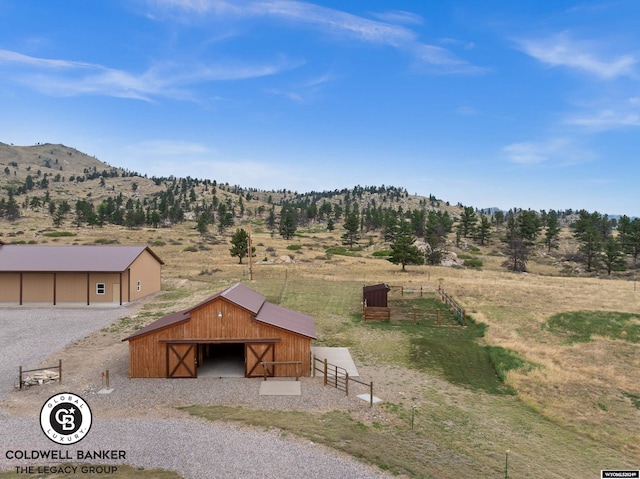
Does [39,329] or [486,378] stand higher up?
[39,329]

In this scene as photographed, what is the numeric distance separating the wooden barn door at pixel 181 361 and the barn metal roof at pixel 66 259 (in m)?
20.3

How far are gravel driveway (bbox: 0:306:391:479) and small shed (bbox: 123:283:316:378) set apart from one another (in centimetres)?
97

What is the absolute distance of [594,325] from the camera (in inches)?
1280

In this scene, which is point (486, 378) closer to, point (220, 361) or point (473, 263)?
point (220, 361)

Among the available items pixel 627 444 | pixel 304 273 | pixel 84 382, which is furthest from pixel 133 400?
pixel 304 273

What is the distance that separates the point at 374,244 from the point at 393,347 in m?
74.5

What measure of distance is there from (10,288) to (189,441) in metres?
35.2

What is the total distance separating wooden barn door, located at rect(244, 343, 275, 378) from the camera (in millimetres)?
21531

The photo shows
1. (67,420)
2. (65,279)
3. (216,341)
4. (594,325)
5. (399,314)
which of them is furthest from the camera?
(65,279)

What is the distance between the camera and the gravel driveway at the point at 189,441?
40.8 feet

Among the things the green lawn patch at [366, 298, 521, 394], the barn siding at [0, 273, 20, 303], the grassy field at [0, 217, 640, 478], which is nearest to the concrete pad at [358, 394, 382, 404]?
the grassy field at [0, 217, 640, 478]

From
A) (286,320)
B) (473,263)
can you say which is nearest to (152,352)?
(286,320)

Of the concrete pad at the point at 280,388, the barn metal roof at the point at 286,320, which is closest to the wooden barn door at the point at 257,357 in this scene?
the concrete pad at the point at 280,388

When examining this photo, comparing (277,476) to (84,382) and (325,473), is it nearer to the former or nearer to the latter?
(325,473)
